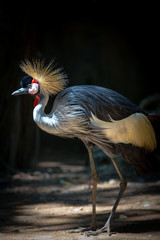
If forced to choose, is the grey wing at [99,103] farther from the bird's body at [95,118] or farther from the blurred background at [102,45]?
the blurred background at [102,45]

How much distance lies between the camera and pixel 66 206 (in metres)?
4.18

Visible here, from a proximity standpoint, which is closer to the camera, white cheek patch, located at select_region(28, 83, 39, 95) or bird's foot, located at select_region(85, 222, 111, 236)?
bird's foot, located at select_region(85, 222, 111, 236)

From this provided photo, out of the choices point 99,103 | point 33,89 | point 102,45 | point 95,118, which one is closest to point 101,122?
point 95,118

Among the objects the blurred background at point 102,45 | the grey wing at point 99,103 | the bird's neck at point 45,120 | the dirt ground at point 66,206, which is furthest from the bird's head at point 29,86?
the blurred background at point 102,45

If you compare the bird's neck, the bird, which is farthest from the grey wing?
the bird's neck

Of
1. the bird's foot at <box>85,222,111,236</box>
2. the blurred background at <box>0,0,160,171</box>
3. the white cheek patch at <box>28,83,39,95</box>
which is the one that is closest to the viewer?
the bird's foot at <box>85,222,111,236</box>

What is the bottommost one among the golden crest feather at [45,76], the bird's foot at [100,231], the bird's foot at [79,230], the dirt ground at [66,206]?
the dirt ground at [66,206]

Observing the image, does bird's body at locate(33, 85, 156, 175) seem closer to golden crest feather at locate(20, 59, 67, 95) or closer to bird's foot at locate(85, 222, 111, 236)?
golden crest feather at locate(20, 59, 67, 95)

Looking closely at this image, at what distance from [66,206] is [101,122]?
163 cm

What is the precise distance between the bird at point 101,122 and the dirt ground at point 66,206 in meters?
0.30

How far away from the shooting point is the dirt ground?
118 inches

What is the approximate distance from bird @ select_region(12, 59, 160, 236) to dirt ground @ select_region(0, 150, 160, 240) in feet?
1.00

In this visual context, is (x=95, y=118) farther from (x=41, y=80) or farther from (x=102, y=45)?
(x=102, y=45)

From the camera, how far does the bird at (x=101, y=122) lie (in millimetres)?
2980
